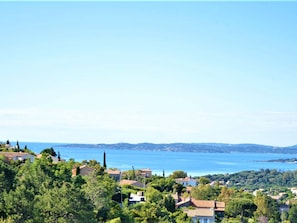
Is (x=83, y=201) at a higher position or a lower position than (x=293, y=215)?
higher

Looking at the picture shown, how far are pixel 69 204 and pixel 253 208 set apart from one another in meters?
25.0

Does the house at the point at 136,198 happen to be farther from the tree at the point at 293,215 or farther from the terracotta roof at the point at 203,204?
the tree at the point at 293,215

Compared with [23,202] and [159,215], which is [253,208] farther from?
[23,202]

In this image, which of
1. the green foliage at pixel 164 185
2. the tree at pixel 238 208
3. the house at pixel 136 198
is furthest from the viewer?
the green foliage at pixel 164 185

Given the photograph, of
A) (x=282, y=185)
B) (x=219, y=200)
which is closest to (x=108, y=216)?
(x=219, y=200)

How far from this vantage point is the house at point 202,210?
3622 centimetres

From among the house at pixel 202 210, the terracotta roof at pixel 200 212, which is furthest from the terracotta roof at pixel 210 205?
the terracotta roof at pixel 200 212

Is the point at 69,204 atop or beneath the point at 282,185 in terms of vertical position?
atop

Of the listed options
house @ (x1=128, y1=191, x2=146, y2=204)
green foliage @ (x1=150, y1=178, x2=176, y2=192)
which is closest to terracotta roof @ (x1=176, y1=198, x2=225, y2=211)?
house @ (x1=128, y1=191, x2=146, y2=204)

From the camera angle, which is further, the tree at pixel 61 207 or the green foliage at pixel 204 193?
the green foliage at pixel 204 193

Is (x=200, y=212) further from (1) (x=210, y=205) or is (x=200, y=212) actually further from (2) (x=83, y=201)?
(2) (x=83, y=201)

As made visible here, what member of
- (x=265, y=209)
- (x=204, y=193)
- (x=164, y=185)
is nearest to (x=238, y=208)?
(x=265, y=209)

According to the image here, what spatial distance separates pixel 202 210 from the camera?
3753cm

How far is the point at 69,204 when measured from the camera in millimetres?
18703
